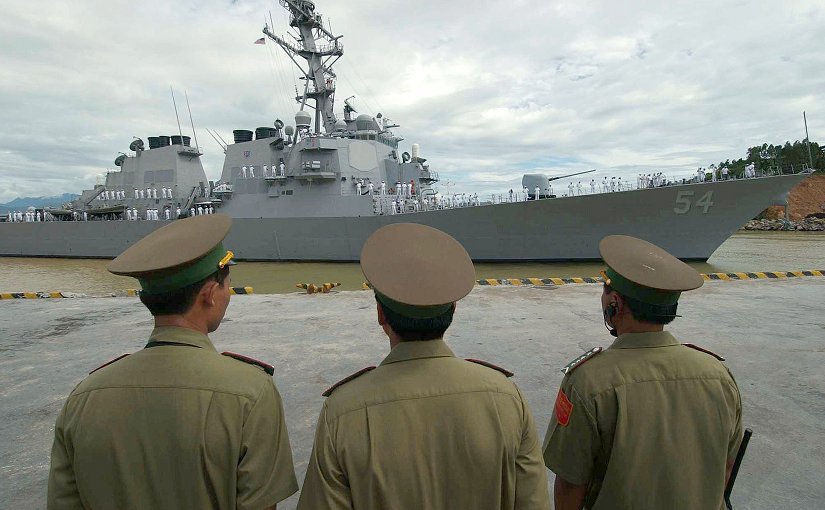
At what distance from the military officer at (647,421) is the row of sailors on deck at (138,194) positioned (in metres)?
24.8

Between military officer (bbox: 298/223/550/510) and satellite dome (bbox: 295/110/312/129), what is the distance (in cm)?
2051

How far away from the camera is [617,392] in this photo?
139cm

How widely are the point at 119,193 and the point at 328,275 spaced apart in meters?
15.6

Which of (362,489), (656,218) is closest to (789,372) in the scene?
(362,489)

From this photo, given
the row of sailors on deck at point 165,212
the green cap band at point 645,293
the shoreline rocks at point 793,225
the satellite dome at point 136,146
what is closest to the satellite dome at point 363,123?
the row of sailors on deck at point 165,212

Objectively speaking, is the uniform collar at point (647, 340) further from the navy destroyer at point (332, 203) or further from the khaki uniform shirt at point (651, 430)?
the navy destroyer at point (332, 203)

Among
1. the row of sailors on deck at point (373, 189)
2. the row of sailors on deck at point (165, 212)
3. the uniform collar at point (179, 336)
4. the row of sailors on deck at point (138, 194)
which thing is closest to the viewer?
the uniform collar at point (179, 336)

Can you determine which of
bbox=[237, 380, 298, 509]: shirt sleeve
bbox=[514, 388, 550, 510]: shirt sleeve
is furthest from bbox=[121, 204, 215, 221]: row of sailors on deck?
bbox=[514, 388, 550, 510]: shirt sleeve

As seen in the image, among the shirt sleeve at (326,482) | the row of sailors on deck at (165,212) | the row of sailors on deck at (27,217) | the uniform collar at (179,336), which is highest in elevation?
the row of sailors on deck at (27,217)

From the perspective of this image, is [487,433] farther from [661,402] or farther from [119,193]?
[119,193]

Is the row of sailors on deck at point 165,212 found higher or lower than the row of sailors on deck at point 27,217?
lower

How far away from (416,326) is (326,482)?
0.39 meters

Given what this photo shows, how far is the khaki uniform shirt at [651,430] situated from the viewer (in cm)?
137

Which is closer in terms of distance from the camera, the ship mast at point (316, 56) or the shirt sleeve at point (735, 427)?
the shirt sleeve at point (735, 427)
